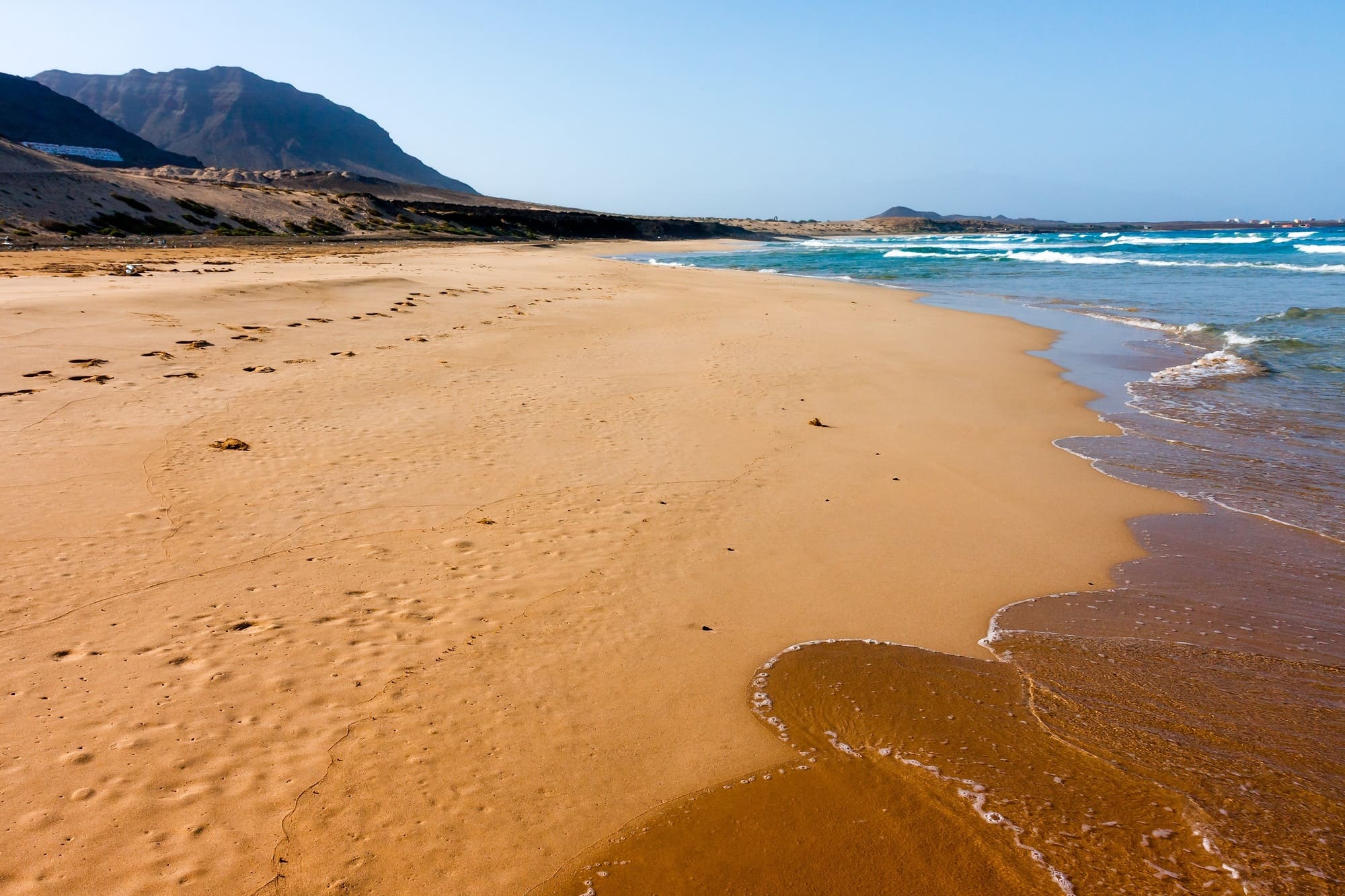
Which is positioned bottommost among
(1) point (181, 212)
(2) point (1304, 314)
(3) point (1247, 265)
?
(2) point (1304, 314)

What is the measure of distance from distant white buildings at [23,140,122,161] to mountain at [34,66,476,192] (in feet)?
149

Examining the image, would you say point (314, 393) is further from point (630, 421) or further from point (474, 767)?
point (474, 767)

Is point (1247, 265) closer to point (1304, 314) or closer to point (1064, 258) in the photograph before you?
point (1064, 258)

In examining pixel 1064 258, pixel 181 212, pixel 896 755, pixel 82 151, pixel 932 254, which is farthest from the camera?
pixel 82 151

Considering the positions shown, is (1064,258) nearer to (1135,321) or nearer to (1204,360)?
(1135,321)

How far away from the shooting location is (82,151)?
7544cm

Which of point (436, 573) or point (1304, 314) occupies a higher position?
point (1304, 314)

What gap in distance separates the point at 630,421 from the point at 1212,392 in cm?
899

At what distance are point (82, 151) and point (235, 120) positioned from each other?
7248 cm

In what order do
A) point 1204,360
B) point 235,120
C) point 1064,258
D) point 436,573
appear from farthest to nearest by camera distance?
1. point 235,120
2. point 1064,258
3. point 1204,360
4. point 436,573

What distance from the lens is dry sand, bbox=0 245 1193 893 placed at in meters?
2.95

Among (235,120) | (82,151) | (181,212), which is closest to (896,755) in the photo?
(181,212)

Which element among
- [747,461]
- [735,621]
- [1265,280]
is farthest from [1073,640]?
[1265,280]

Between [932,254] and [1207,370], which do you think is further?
[932,254]
